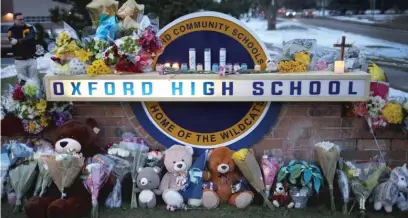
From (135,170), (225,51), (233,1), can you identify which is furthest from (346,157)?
(233,1)

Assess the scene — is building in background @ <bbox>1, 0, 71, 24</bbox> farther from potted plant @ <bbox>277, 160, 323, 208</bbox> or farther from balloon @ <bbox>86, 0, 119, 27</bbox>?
potted plant @ <bbox>277, 160, 323, 208</bbox>

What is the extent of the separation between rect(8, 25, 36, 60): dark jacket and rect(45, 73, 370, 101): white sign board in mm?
4395

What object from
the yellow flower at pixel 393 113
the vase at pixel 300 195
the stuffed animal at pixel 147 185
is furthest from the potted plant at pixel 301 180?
the stuffed animal at pixel 147 185

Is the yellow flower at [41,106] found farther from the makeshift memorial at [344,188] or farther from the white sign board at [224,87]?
the makeshift memorial at [344,188]

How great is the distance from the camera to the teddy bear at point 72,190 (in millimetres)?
3869

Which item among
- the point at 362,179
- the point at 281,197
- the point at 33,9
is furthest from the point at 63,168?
the point at 33,9

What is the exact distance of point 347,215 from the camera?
3994 millimetres

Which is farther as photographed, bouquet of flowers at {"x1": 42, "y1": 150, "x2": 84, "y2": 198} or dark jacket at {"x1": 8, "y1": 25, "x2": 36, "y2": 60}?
dark jacket at {"x1": 8, "y1": 25, "x2": 36, "y2": 60}

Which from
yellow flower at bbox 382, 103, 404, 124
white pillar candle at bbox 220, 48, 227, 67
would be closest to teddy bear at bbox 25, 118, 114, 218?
white pillar candle at bbox 220, 48, 227, 67

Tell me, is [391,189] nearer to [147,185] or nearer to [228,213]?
[228,213]

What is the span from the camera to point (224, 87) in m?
4.19

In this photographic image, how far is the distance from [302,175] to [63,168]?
1.94 metres

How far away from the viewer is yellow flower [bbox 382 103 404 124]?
4.18m

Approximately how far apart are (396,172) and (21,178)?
10.2ft
